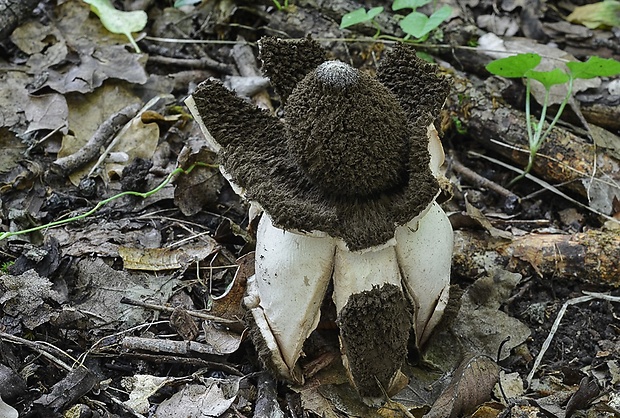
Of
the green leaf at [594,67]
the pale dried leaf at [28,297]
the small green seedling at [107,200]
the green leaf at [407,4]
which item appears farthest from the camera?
the green leaf at [407,4]

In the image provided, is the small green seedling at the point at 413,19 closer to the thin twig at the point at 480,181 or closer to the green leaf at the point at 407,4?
the green leaf at the point at 407,4

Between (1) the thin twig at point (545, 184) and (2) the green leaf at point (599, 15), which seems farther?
(2) the green leaf at point (599, 15)

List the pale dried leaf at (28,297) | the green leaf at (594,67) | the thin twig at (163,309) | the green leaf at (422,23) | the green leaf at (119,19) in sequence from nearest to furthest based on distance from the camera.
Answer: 1. the pale dried leaf at (28,297)
2. the thin twig at (163,309)
3. the green leaf at (594,67)
4. the green leaf at (422,23)
5. the green leaf at (119,19)

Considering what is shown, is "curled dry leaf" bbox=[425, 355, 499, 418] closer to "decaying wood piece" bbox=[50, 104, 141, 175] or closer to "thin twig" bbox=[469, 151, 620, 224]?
"thin twig" bbox=[469, 151, 620, 224]

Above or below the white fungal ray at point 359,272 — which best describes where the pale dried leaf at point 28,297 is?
below

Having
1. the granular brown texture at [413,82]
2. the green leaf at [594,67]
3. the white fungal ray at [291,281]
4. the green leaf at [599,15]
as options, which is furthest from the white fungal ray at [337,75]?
the green leaf at [599,15]

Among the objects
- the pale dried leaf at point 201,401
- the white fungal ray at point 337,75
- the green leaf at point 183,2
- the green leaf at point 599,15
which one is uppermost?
the white fungal ray at point 337,75
